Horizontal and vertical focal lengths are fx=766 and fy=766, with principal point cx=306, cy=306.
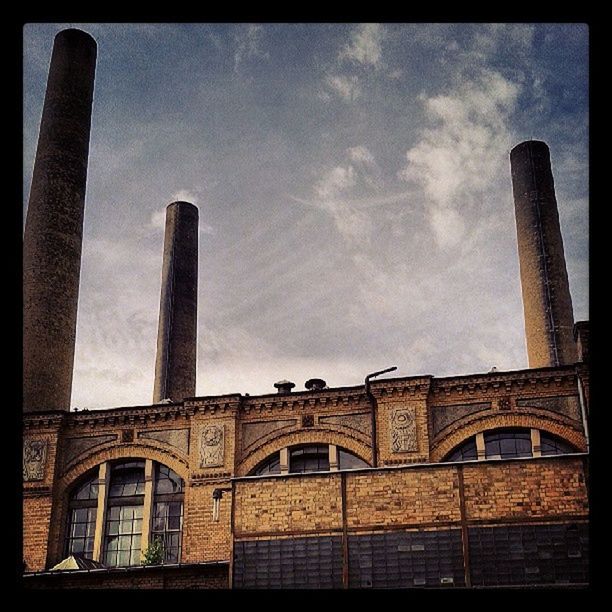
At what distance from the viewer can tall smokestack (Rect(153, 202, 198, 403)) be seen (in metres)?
33.2

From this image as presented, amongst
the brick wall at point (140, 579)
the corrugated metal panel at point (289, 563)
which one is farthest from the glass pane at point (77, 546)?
the corrugated metal panel at point (289, 563)

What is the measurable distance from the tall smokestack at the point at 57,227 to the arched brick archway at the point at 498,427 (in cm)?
1290

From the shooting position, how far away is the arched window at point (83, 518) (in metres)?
21.5

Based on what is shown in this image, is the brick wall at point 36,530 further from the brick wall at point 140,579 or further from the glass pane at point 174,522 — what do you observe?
the brick wall at point 140,579

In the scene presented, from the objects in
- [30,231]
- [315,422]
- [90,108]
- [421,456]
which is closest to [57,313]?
[30,231]

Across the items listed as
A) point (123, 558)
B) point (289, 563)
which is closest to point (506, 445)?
point (289, 563)

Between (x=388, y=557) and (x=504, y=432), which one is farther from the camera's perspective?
(x=504, y=432)

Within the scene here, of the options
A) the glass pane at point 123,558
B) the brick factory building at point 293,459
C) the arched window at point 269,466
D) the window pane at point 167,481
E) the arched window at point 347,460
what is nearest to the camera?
the brick factory building at point 293,459

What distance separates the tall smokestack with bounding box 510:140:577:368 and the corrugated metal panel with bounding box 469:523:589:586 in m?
16.2
